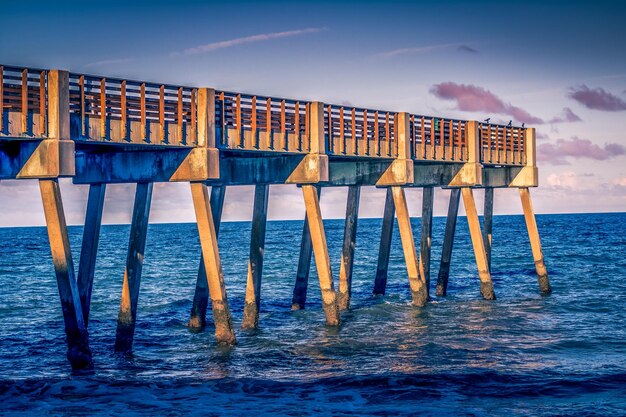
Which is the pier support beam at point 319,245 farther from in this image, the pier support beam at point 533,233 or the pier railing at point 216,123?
the pier support beam at point 533,233

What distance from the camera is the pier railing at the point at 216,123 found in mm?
18875

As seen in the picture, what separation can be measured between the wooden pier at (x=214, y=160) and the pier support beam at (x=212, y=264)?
1.2 inches

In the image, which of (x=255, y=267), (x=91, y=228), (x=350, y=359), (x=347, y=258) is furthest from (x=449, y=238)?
(x=91, y=228)

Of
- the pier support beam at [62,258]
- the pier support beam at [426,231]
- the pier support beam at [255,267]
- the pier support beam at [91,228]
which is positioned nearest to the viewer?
the pier support beam at [62,258]

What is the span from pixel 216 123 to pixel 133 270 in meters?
4.26

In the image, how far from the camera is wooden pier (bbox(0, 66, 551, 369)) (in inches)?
744

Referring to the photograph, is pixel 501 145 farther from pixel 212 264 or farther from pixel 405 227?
pixel 212 264

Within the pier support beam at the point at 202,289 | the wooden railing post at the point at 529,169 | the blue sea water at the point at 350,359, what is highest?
the wooden railing post at the point at 529,169

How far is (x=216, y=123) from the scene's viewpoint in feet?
78.1

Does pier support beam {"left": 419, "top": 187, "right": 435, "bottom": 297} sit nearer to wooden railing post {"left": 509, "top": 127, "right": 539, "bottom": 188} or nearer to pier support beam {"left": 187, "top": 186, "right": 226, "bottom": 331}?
wooden railing post {"left": 509, "top": 127, "right": 539, "bottom": 188}

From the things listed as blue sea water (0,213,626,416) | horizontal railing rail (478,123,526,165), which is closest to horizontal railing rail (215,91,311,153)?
blue sea water (0,213,626,416)

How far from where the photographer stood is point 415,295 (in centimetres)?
3089

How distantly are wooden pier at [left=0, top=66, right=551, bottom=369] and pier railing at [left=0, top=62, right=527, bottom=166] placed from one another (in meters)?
0.03

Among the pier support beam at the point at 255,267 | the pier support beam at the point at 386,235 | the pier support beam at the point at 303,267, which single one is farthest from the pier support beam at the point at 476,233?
the pier support beam at the point at 255,267
